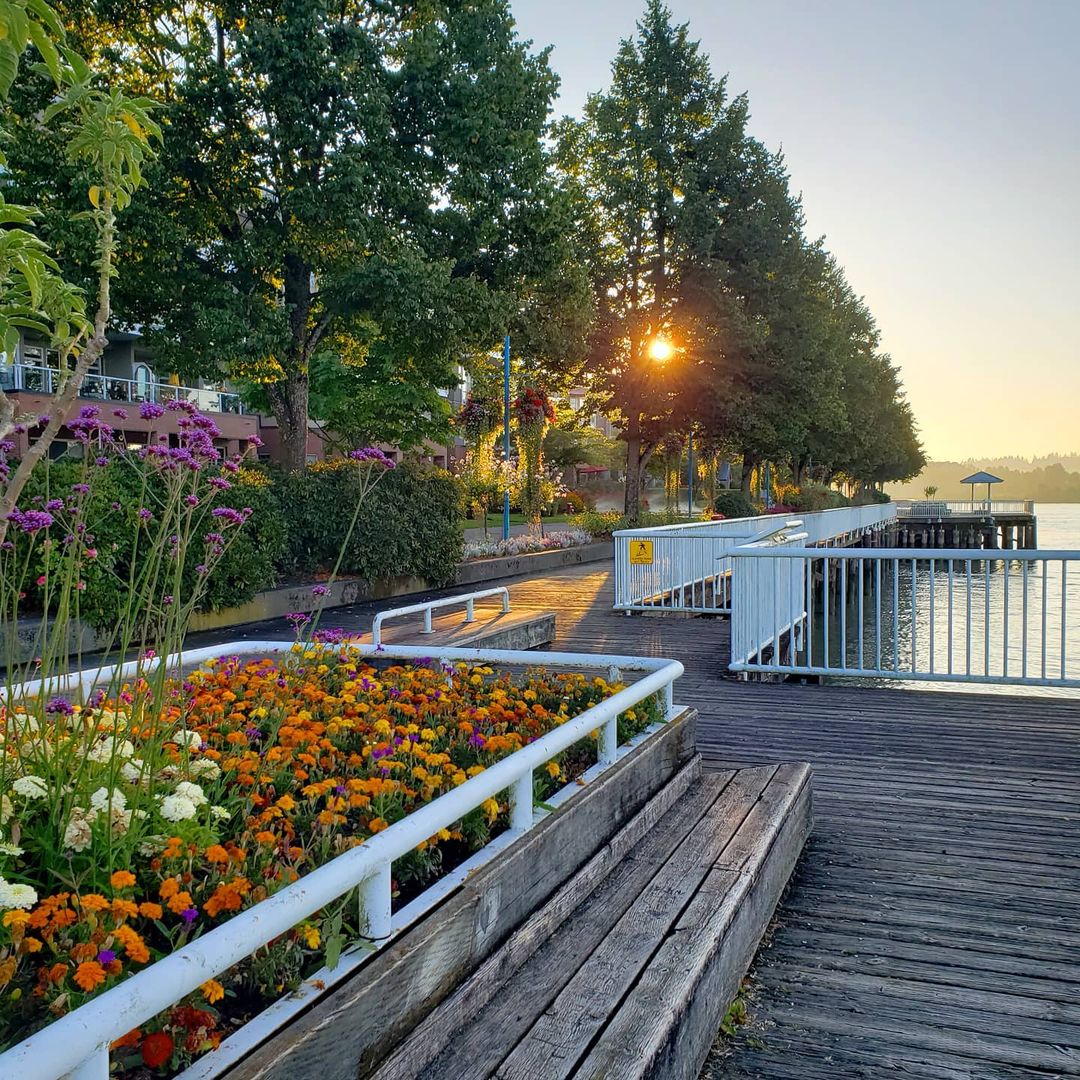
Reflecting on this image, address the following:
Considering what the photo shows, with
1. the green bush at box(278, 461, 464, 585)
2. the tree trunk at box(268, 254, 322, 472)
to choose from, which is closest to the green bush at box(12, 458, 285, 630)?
the green bush at box(278, 461, 464, 585)

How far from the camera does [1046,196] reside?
1895 centimetres

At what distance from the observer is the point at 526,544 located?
69.4ft

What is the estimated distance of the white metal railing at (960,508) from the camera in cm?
5678

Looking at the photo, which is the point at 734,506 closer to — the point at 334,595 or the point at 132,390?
the point at 334,595

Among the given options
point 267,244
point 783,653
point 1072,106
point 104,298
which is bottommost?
point 783,653

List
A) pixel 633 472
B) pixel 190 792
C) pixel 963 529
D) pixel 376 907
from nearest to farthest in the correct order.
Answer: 1. pixel 376 907
2. pixel 190 792
3. pixel 633 472
4. pixel 963 529

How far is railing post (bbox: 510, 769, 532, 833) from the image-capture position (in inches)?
110

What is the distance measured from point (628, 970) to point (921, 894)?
173cm

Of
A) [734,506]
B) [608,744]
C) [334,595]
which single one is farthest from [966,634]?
[734,506]

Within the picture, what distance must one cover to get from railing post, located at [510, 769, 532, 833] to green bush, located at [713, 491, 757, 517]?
28.5 metres

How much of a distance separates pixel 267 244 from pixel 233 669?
11010 millimetres

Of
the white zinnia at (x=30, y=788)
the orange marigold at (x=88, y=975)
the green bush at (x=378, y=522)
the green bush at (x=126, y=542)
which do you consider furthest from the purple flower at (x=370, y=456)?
the green bush at (x=378, y=522)

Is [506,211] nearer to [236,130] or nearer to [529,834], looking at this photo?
[236,130]

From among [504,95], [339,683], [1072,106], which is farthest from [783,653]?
[1072,106]
